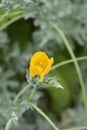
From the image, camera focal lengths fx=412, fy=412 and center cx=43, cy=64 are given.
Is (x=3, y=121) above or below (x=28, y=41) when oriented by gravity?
below

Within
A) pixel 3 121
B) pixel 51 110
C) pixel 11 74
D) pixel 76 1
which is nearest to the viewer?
pixel 3 121

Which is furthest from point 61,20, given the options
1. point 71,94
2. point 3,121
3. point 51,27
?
point 3,121

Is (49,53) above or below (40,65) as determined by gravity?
above

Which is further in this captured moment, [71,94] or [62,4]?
[71,94]

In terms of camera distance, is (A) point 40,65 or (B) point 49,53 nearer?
(A) point 40,65

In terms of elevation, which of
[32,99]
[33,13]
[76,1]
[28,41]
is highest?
[76,1]

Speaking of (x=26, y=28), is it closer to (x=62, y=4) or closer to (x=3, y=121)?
(x=62, y=4)
